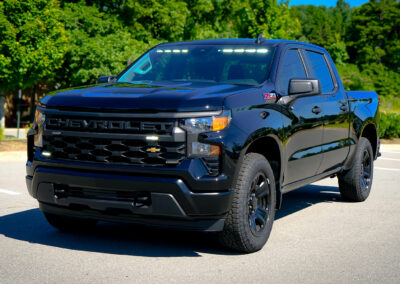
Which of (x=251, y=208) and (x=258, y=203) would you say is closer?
(x=251, y=208)

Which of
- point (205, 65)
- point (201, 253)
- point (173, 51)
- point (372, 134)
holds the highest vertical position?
point (173, 51)

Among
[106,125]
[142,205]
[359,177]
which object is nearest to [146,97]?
[106,125]

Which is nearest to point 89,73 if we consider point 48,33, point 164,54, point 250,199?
point 48,33

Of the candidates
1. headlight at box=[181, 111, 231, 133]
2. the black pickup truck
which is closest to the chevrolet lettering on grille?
the black pickup truck

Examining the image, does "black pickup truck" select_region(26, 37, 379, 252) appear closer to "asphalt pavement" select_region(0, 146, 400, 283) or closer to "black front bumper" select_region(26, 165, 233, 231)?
"black front bumper" select_region(26, 165, 233, 231)

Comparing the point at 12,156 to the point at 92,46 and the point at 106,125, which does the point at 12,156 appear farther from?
the point at 92,46

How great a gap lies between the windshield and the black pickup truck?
18 mm

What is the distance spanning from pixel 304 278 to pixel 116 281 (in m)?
1.45

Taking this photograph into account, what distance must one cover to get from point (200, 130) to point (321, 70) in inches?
124

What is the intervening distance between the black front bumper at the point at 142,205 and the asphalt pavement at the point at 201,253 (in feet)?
1.23

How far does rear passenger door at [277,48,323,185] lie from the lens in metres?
6.01

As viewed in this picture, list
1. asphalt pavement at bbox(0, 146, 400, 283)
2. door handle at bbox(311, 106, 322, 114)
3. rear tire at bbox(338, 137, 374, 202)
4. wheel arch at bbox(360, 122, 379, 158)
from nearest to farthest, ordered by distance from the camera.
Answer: asphalt pavement at bbox(0, 146, 400, 283) → door handle at bbox(311, 106, 322, 114) → rear tire at bbox(338, 137, 374, 202) → wheel arch at bbox(360, 122, 379, 158)

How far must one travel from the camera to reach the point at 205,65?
20.7 ft

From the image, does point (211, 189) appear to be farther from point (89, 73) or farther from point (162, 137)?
point (89, 73)
